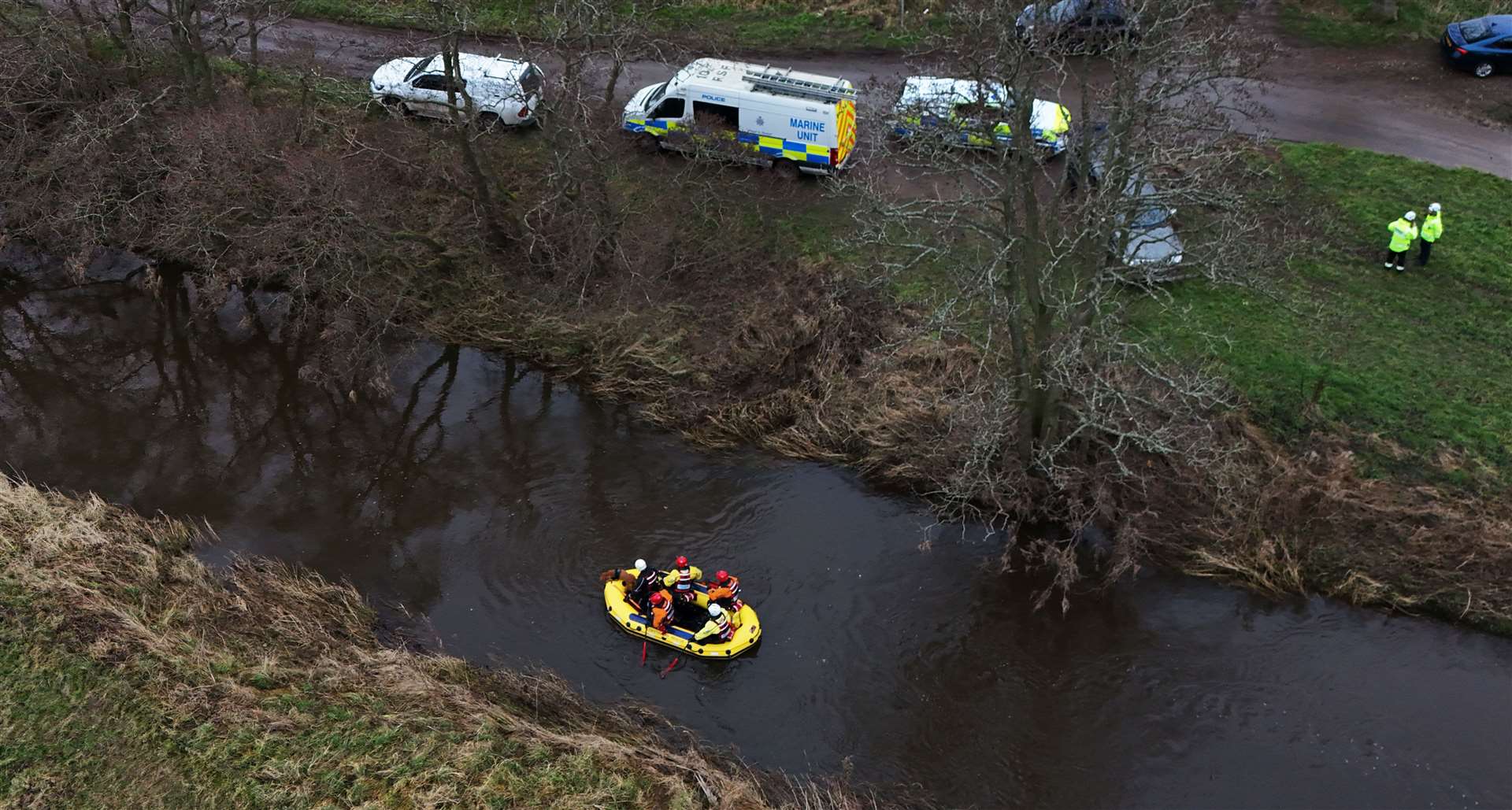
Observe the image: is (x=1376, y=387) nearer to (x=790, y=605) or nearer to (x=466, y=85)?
(x=790, y=605)

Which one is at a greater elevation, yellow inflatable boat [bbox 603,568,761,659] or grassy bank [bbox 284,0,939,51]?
grassy bank [bbox 284,0,939,51]

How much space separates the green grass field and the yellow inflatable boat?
777 centimetres

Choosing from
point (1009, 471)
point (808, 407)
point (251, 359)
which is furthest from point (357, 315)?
point (1009, 471)

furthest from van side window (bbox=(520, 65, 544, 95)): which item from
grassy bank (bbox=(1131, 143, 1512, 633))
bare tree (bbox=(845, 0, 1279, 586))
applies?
grassy bank (bbox=(1131, 143, 1512, 633))

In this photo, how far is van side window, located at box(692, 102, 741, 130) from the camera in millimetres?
19625

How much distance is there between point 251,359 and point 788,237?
10.0m

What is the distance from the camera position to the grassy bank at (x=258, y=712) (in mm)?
11695

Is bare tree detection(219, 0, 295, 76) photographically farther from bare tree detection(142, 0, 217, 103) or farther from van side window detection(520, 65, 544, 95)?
van side window detection(520, 65, 544, 95)

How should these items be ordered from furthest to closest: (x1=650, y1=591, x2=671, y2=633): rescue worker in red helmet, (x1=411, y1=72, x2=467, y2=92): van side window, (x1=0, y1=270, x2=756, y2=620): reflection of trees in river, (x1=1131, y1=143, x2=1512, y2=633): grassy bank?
(x1=411, y1=72, x2=467, y2=92): van side window → (x1=0, y1=270, x2=756, y2=620): reflection of trees in river → (x1=1131, y1=143, x2=1512, y2=633): grassy bank → (x1=650, y1=591, x2=671, y2=633): rescue worker in red helmet

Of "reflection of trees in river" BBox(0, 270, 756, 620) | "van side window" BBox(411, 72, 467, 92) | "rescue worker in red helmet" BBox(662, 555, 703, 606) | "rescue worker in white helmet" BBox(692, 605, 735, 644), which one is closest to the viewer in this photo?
"rescue worker in white helmet" BBox(692, 605, 735, 644)

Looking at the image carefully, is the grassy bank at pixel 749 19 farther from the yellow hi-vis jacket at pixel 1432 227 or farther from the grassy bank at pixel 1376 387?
the yellow hi-vis jacket at pixel 1432 227

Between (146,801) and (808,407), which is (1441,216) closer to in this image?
(808,407)

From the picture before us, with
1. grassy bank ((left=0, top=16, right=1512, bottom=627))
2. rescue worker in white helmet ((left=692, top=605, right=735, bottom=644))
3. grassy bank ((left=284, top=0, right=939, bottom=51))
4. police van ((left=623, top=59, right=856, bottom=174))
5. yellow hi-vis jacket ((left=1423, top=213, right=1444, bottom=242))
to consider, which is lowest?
rescue worker in white helmet ((left=692, top=605, right=735, bottom=644))

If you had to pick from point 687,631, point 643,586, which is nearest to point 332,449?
point 643,586
